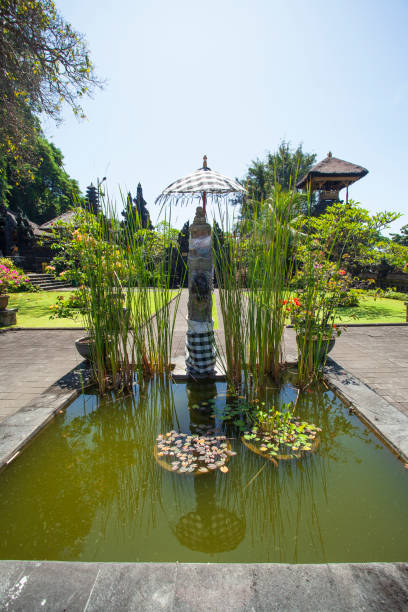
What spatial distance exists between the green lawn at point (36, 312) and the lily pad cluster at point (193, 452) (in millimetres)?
2545

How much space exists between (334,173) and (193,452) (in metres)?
16.5

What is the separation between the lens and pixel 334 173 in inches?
595

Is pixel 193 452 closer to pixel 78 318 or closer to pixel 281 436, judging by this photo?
pixel 281 436

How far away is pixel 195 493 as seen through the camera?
1470 mm

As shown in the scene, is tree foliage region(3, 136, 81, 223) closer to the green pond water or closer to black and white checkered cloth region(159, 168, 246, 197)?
black and white checkered cloth region(159, 168, 246, 197)

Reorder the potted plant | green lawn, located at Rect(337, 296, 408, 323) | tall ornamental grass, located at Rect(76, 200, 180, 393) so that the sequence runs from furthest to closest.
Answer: green lawn, located at Rect(337, 296, 408, 323) → the potted plant → tall ornamental grass, located at Rect(76, 200, 180, 393)

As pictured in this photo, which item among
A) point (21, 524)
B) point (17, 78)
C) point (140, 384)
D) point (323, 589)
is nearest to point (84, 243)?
point (140, 384)

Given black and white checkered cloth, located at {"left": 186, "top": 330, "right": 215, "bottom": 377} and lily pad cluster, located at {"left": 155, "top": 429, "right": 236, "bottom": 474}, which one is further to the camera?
black and white checkered cloth, located at {"left": 186, "top": 330, "right": 215, "bottom": 377}

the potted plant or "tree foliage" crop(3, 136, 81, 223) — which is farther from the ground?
"tree foliage" crop(3, 136, 81, 223)

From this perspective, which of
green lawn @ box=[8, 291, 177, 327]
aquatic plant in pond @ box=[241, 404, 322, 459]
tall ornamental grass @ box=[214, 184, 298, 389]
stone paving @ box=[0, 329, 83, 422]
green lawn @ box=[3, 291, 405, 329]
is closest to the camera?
aquatic plant in pond @ box=[241, 404, 322, 459]

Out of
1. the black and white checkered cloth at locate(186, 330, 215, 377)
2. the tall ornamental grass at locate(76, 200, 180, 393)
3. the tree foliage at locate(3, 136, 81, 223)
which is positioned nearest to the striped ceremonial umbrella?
the tall ornamental grass at locate(76, 200, 180, 393)

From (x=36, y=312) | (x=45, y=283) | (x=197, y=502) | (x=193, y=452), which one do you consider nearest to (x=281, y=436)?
(x=193, y=452)

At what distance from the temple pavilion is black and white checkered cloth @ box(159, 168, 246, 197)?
1342 centimetres

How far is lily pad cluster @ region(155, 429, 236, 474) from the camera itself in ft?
5.38
